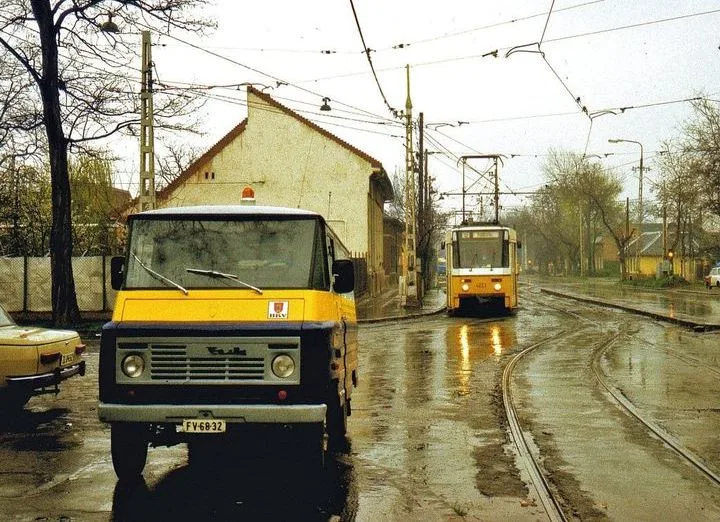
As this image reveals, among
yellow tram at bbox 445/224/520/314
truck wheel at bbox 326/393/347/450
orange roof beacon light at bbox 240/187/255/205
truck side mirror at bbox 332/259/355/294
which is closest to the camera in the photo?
truck side mirror at bbox 332/259/355/294

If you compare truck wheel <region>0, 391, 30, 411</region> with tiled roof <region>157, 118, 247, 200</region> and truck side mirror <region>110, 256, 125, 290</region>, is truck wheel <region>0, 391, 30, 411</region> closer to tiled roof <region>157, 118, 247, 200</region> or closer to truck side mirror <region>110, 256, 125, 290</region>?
truck side mirror <region>110, 256, 125, 290</region>

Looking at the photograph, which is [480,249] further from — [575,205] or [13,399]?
[575,205]

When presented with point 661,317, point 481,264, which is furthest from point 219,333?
point 481,264

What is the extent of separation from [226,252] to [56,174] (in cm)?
1916

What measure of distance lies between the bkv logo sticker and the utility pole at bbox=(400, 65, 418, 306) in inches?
937

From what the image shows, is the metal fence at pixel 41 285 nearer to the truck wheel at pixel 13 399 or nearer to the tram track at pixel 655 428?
the truck wheel at pixel 13 399

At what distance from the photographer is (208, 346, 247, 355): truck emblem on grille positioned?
671 cm

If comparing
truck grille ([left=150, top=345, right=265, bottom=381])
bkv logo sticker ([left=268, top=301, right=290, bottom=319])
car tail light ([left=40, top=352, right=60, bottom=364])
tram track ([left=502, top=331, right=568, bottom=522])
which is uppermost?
bkv logo sticker ([left=268, top=301, right=290, bottom=319])

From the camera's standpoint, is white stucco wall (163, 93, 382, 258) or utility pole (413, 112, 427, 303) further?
white stucco wall (163, 93, 382, 258)

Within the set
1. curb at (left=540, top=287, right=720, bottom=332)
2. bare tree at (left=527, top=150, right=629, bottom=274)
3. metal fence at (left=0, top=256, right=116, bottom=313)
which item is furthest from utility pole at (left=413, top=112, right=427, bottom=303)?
bare tree at (left=527, top=150, right=629, bottom=274)

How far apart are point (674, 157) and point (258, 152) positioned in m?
30.3

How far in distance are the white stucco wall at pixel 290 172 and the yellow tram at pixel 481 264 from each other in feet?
47.6

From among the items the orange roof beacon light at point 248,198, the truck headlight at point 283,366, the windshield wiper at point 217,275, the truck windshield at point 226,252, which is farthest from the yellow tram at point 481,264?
the truck headlight at point 283,366

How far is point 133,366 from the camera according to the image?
673cm
